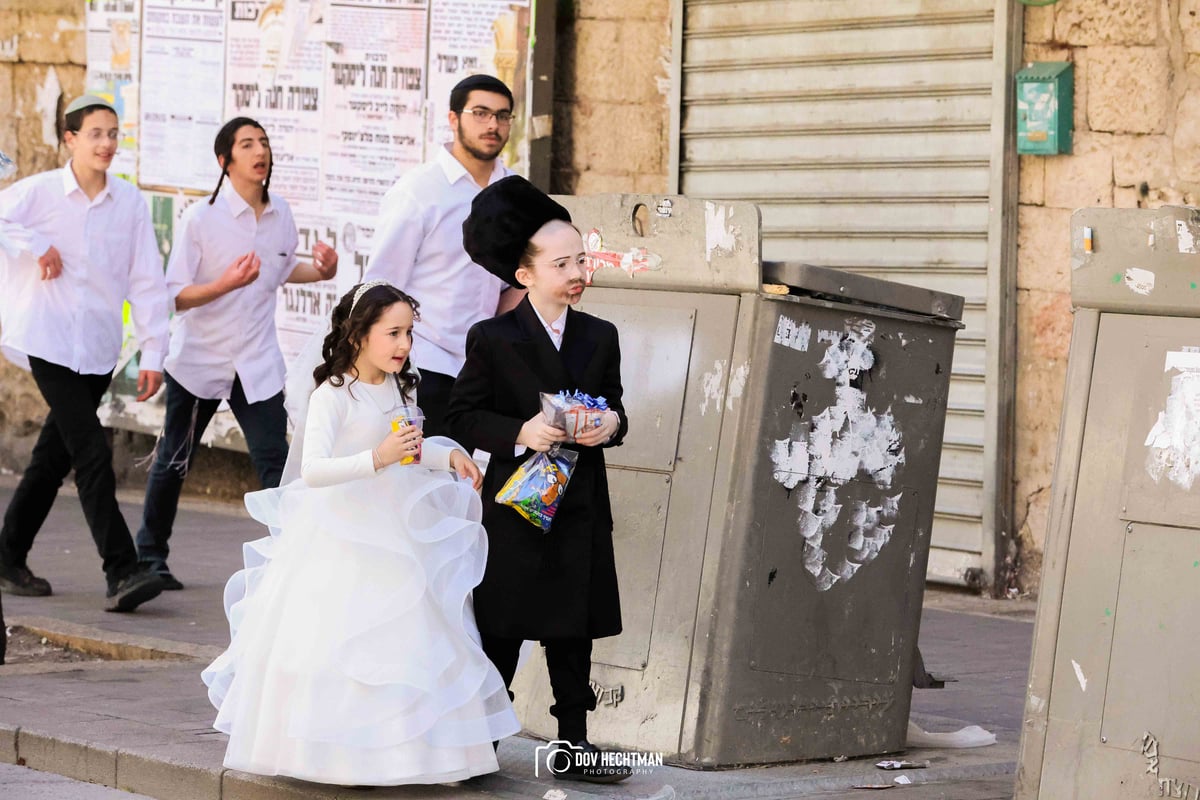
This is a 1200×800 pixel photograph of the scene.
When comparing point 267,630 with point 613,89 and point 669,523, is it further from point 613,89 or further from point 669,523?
point 613,89

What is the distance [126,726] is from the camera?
559 cm

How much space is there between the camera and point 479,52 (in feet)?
Answer: 33.1

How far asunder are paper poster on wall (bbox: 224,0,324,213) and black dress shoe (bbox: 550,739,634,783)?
6.51 meters

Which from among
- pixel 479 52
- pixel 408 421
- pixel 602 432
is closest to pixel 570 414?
pixel 602 432

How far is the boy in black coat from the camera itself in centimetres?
474

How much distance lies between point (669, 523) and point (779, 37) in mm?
4680

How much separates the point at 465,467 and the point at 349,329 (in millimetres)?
483

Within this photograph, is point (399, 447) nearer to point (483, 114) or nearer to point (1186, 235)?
point (1186, 235)

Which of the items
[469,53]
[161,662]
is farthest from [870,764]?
[469,53]

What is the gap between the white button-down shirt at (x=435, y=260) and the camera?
248 inches

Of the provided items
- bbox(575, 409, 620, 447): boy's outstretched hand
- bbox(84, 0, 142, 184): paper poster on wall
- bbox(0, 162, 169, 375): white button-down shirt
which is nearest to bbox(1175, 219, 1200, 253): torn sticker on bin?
bbox(575, 409, 620, 447): boy's outstretched hand

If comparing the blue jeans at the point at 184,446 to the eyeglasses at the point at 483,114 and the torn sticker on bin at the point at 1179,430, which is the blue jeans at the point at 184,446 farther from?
the torn sticker on bin at the point at 1179,430

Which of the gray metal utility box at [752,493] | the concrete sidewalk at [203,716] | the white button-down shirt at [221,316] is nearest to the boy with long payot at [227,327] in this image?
the white button-down shirt at [221,316]

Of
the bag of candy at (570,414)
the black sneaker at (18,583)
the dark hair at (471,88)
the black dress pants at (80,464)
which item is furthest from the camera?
the black sneaker at (18,583)
